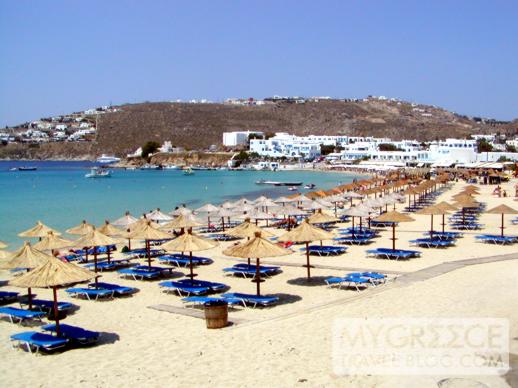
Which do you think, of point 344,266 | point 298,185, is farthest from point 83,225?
point 298,185

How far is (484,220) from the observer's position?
91.8 feet

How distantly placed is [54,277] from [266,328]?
3871 mm

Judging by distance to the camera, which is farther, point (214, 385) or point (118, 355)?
point (118, 355)

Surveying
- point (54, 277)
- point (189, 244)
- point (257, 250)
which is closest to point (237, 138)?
point (189, 244)

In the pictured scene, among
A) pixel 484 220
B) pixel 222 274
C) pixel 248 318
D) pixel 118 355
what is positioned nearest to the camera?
pixel 118 355

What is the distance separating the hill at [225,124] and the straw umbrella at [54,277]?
486 ft

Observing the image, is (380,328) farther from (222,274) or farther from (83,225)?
(83,225)

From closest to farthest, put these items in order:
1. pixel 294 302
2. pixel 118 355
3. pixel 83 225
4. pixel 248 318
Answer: pixel 118 355 → pixel 248 318 → pixel 294 302 → pixel 83 225

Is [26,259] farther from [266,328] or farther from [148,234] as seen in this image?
[266,328]

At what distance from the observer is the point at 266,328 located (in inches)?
419

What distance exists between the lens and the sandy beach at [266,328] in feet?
27.4

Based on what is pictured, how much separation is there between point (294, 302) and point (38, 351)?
18.1 ft

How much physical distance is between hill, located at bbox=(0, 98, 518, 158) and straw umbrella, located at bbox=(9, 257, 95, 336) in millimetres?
148039

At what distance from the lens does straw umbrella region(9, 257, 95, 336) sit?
10102mm
